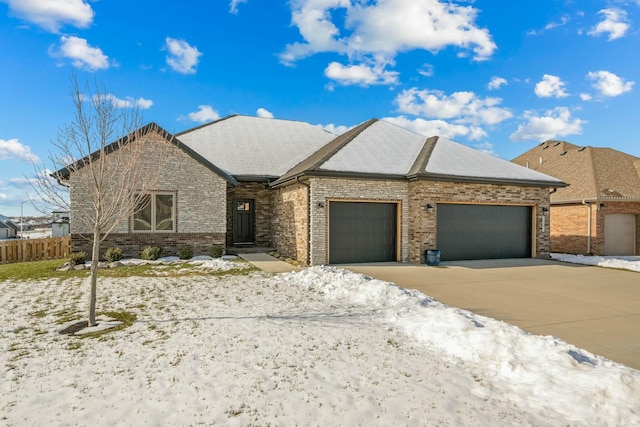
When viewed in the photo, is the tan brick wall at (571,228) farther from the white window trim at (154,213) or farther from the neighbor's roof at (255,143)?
the white window trim at (154,213)

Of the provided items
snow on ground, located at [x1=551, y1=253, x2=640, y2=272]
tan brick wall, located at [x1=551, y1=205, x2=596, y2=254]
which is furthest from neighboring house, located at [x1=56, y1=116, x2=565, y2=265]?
tan brick wall, located at [x1=551, y1=205, x2=596, y2=254]

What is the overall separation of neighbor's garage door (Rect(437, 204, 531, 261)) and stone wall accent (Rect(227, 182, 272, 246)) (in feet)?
26.7

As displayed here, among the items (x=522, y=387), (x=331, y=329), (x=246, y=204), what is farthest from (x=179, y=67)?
(x=522, y=387)

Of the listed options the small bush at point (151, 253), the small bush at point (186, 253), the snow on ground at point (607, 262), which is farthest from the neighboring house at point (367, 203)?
the snow on ground at point (607, 262)

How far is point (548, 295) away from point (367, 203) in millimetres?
6688

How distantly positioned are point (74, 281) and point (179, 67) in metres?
9.53

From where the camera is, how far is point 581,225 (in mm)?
17359

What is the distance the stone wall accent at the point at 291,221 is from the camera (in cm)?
1302

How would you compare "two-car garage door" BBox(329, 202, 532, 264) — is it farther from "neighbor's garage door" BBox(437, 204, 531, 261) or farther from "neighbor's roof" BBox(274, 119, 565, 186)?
"neighbor's roof" BBox(274, 119, 565, 186)

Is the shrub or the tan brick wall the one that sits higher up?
the tan brick wall

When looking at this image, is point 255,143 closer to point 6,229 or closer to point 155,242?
point 155,242

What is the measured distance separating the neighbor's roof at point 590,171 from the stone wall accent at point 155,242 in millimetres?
17565

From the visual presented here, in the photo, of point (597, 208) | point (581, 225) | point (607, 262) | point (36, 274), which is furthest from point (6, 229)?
point (597, 208)

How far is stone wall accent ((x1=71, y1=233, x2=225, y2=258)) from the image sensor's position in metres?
13.4
